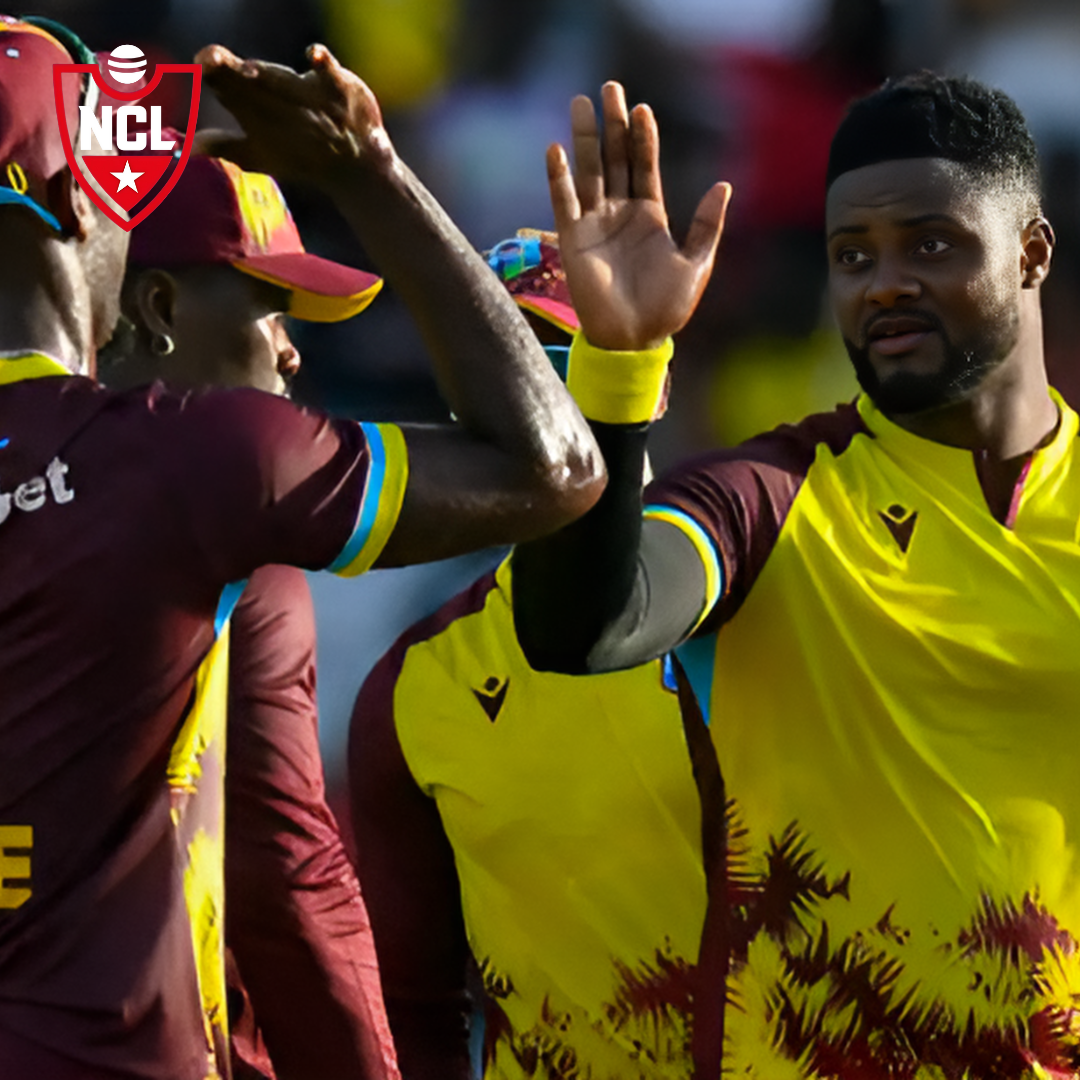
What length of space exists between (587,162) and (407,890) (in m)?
1.61

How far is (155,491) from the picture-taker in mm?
1844

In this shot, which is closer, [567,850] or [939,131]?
[939,131]

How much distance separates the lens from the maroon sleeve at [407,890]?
3.45m

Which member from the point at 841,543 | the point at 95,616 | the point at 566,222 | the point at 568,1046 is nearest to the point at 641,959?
the point at 568,1046

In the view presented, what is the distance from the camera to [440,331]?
6.42 ft

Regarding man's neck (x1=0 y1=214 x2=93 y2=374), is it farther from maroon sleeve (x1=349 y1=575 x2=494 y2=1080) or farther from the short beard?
maroon sleeve (x1=349 y1=575 x2=494 y2=1080)

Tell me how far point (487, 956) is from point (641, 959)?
1.03ft

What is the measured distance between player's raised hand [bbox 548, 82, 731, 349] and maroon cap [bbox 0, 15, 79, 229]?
0.60 m

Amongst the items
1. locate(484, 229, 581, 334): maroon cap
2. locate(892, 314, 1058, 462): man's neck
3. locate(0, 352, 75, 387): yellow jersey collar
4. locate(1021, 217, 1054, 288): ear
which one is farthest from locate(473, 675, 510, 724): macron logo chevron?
locate(0, 352, 75, 387): yellow jersey collar

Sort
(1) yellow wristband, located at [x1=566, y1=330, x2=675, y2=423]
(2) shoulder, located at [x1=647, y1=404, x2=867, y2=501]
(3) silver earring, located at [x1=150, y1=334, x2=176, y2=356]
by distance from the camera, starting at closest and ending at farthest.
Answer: (1) yellow wristband, located at [x1=566, y1=330, x2=675, y2=423]
(2) shoulder, located at [x1=647, y1=404, x2=867, y2=501]
(3) silver earring, located at [x1=150, y1=334, x2=176, y2=356]

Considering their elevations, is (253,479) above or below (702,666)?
above

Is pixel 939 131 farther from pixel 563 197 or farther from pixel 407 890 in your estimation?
pixel 407 890

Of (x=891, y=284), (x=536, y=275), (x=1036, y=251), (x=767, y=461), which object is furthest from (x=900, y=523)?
(x=536, y=275)

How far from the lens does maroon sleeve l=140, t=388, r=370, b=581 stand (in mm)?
1843
